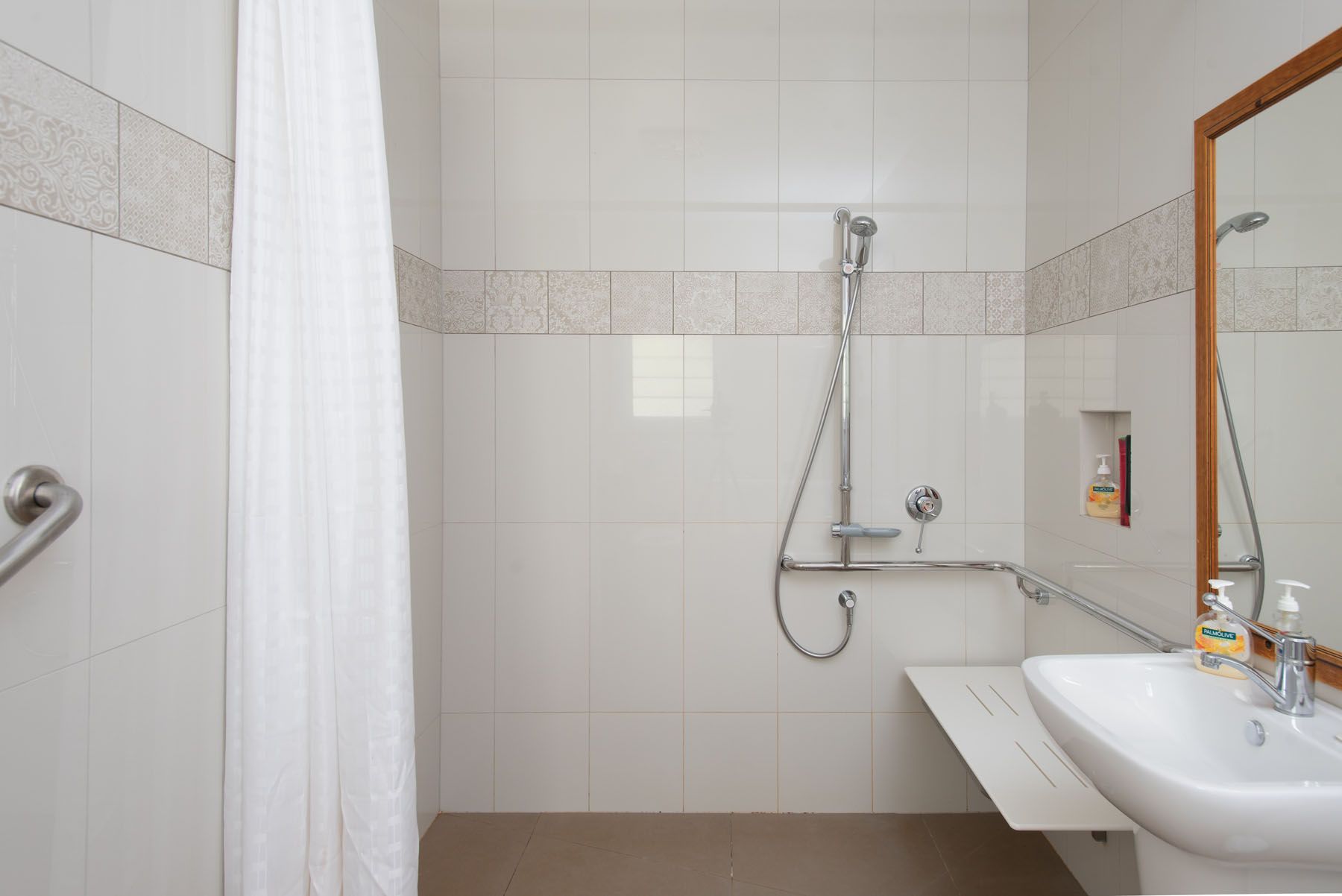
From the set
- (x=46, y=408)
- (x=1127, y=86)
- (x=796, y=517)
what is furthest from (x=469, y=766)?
(x=1127, y=86)

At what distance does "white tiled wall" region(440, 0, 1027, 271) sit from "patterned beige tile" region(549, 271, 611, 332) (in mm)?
50

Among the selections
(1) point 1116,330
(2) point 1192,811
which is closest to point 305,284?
(2) point 1192,811

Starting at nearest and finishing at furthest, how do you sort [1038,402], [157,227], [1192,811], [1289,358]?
[1192,811], [157,227], [1289,358], [1038,402]

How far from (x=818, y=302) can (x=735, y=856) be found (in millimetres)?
1679

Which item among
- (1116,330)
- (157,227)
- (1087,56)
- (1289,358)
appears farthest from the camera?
(1087,56)

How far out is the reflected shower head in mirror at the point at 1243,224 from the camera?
3.74ft

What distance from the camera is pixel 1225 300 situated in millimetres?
1219

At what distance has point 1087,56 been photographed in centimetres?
167

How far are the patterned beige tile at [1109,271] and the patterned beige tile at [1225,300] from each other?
11.5 inches

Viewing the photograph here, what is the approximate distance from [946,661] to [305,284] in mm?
2020

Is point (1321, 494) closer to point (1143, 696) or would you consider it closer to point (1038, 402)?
point (1143, 696)

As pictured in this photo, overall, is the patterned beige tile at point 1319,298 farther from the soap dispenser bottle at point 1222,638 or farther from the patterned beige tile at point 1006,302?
the patterned beige tile at point 1006,302

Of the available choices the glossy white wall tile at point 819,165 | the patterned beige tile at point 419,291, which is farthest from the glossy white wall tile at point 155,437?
the glossy white wall tile at point 819,165

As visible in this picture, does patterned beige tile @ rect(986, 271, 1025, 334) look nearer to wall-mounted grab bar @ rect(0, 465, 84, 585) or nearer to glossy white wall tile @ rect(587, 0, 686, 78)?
glossy white wall tile @ rect(587, 0, 686, 78)
